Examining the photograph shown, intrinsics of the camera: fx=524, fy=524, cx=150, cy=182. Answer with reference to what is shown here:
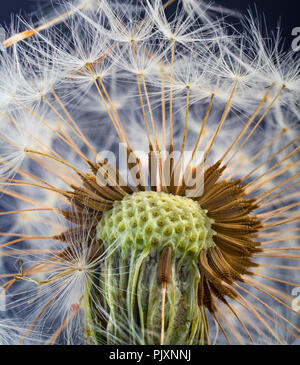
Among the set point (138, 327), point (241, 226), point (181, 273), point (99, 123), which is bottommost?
point (138, 327)

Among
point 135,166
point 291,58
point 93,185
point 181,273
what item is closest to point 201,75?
point 291,58

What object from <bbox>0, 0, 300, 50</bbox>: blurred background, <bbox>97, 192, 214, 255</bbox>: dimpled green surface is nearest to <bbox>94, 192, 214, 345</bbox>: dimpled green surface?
<bbox>97, 192, 214, 255</bbox>: dimpled green surface

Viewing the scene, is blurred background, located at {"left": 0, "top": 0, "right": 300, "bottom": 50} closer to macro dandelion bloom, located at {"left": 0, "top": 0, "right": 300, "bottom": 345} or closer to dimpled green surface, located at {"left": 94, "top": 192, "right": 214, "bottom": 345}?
macro dandelion bloom, located at {"left": 0, "top": 0, "right": 300, "bottom": 345}

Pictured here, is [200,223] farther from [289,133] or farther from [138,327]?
[289,133]

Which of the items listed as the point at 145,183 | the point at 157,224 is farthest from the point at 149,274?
the point at 145,183

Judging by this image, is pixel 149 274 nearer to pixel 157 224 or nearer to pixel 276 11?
pixel 157 224

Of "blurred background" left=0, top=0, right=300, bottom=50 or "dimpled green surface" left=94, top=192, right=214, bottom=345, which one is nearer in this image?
"dimpled green surface" left=94, top=192, right=214, bottom=345

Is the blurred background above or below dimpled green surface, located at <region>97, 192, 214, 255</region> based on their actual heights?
above
